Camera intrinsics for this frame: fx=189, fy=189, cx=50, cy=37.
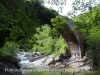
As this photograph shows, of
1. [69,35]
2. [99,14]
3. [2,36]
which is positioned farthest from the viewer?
[69,35]

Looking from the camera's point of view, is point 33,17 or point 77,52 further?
point 77,52

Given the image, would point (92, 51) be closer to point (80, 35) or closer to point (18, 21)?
point (80, 35)

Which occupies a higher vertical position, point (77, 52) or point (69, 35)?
point (69, 35)

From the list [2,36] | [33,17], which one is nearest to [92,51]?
[2,36]

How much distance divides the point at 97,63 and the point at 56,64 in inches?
172

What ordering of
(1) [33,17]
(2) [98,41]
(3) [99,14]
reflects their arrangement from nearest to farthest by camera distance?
(1) [33,17]
(3) [99,14]
(2) [98,41]

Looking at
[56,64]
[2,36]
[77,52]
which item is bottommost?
[56,64]

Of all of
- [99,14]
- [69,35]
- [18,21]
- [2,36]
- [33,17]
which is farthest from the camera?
[69,35]

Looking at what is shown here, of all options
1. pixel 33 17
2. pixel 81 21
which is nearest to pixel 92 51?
pixel 81 21

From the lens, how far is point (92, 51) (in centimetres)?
1683

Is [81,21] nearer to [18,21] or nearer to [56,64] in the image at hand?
[18,21]

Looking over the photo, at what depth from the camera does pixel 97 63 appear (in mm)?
16703

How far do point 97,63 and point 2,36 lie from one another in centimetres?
906

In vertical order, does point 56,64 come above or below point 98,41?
below
